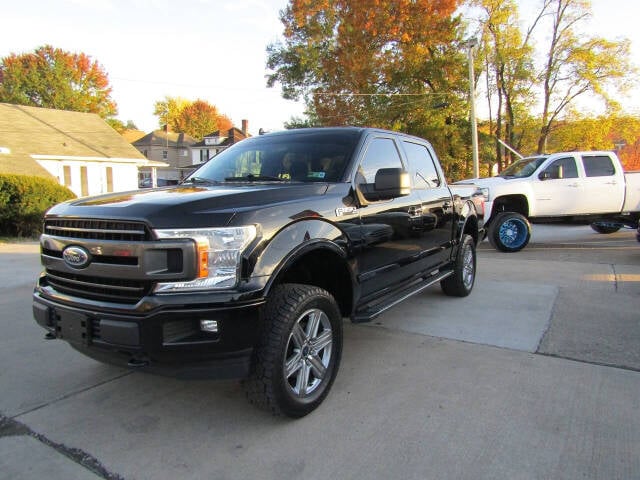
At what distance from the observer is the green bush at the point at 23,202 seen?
11.3m

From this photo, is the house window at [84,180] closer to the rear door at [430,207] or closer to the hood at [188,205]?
the rear door at [430,207]

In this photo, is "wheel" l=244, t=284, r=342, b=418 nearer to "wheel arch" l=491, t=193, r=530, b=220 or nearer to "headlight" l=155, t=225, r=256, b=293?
"headlight" l=155, t=225, r=256, b=293

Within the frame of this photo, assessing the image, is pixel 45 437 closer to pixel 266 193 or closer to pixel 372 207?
pixel 266 193

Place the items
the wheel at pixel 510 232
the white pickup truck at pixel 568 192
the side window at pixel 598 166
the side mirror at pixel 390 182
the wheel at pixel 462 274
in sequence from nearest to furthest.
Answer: the side mirror at pixel 390 182 < the wheel at pixel 462 274 < the wheel at pixel 510 232 < the white pickup truck at pixel 568 192 < the side window at pixel 598 166

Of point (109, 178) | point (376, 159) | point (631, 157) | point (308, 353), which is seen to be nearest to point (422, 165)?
point (376, 159)

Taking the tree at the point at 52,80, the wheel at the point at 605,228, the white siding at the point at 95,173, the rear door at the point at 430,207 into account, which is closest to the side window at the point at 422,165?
the rear door at the point at 430,207

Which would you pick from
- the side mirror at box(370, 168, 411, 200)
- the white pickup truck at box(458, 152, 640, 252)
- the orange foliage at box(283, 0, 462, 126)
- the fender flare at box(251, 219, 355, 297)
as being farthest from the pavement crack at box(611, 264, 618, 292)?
the orange foliage at box(283, 0, 462, 126)

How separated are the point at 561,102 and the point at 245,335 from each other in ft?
85.8

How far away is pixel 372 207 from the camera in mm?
3775

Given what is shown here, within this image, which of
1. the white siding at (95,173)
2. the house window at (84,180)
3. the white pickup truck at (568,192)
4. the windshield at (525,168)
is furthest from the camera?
the house window at (84,180)

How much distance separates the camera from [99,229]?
8.81 feet

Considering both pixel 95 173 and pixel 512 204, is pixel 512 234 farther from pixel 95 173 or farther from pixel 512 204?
pixel 95 173

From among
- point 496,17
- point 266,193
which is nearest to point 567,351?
point 266,193

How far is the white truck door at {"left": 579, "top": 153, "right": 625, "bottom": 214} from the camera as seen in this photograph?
410 inches
